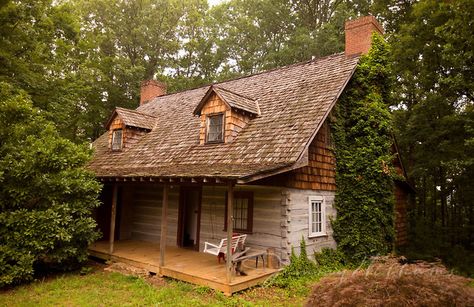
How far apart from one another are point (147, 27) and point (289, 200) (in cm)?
2519

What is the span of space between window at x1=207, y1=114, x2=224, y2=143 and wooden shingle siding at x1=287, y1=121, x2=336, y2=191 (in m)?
3.16

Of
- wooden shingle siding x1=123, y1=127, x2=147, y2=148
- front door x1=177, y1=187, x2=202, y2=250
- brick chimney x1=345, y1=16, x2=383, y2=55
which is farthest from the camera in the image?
wooden shingle siding x1=123, y1=127, x2=147, y2=148

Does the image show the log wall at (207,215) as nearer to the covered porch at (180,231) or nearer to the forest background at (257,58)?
the covered porch at (180,231)

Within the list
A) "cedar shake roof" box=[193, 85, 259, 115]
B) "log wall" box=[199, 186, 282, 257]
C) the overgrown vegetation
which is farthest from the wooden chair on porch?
"cedar shake roof" box=[193, 85, 259, 115]

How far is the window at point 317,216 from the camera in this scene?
10898 mm

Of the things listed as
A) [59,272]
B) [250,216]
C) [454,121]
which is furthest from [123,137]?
[454,121]

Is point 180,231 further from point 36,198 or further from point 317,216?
point 317,216

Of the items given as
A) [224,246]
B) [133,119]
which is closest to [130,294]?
[224,246]

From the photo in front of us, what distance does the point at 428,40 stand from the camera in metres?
16.9

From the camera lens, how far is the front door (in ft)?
41.1

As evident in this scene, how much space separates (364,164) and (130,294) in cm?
875

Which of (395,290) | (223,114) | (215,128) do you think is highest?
(223,114)

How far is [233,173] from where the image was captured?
8.38 m

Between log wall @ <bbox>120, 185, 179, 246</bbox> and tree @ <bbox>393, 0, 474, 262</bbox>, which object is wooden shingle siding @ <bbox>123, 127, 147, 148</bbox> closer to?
log wall @ <bbox>120, 185, 179, 246</bbox>
